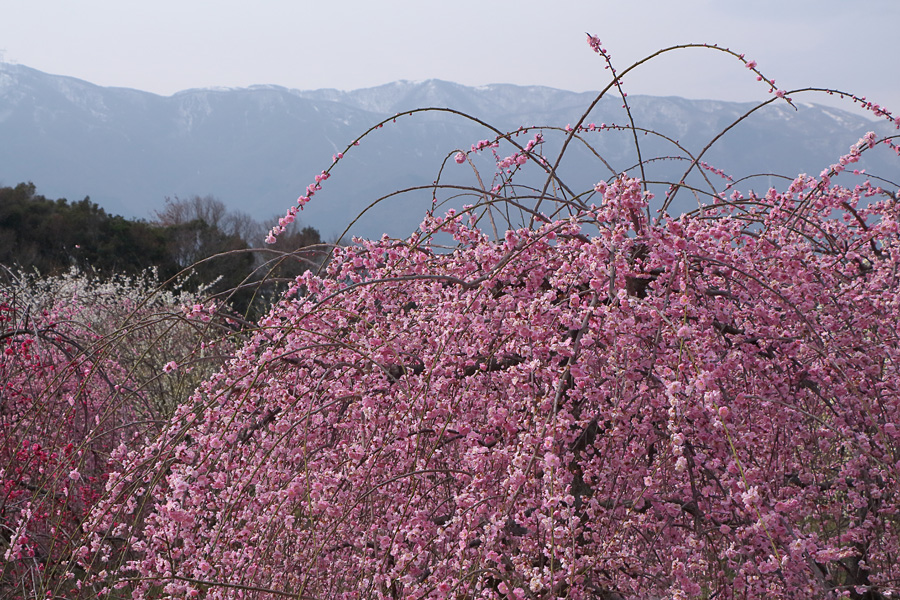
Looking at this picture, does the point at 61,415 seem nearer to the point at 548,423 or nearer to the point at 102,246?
the point at 548,423

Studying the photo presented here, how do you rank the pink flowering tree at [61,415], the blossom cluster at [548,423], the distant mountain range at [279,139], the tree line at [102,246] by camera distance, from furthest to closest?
the distant mountain range at [279,139] < the tree line at [102,246] < the pink flowering tree at [61,415] < the blossom cluster at [548,423]

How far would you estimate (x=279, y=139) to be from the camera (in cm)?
17375

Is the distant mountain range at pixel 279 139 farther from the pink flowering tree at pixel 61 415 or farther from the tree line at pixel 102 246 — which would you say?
the pink flowering tree at pixel 61 415

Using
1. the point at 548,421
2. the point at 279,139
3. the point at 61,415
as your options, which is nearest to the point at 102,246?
the point at 61,415

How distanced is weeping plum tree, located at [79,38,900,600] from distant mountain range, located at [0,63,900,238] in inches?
4723

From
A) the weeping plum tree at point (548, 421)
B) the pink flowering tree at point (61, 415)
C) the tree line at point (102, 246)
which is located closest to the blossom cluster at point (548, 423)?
the weeping plum tree at point (548, 421)

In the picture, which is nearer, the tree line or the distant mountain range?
the tree line

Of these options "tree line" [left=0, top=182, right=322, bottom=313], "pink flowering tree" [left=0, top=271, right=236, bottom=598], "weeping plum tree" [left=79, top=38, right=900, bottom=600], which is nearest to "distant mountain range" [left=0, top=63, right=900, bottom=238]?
"tree line" [left=0, top=182, right=322, bottom=313]

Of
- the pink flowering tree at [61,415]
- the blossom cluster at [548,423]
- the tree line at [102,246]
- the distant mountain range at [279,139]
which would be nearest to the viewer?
the blossom cluster at [548,423]

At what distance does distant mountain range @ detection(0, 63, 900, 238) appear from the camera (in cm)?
13562

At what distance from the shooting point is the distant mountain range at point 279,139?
135625 mm

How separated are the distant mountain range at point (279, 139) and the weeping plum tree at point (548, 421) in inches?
4723

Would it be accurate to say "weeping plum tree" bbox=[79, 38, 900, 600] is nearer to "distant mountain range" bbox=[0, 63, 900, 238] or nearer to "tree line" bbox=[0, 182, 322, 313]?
"tree line" bbox=[0, 182, 322, 313]

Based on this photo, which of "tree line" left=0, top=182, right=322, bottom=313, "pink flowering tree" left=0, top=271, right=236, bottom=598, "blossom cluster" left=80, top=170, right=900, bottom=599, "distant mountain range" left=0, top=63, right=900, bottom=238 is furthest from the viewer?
"distant mountain range" left=0, top=63, right=900, bottom=238
